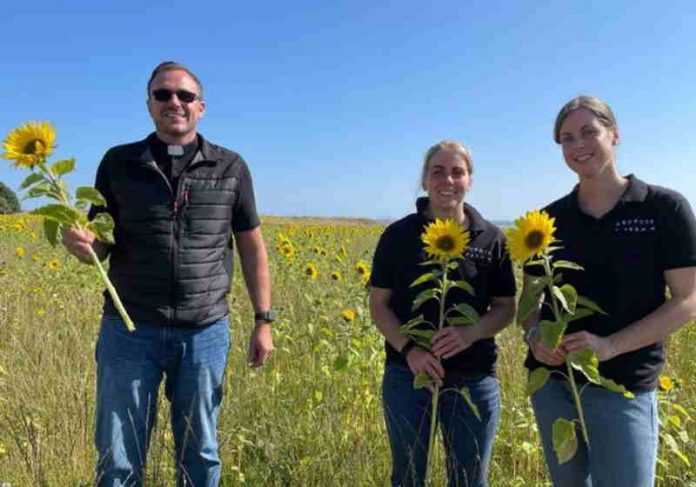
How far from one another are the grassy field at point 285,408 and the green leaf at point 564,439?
40.9 inches

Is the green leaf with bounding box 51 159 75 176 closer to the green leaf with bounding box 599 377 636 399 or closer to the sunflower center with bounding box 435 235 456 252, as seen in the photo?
the sunflower center with bounding box 435 235 456 252

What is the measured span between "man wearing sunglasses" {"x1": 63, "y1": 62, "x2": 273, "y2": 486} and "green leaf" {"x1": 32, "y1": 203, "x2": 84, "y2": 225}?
828 mm

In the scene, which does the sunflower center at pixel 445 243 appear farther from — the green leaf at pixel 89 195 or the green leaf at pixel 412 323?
the green leaf at pixel 89 195

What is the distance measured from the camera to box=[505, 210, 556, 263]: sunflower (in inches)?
77.1

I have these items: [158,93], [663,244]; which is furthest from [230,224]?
[663,244]

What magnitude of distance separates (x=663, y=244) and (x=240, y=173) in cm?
171

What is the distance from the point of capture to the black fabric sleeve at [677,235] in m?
2.00

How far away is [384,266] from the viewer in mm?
2568

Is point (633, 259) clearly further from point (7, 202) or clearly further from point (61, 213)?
point (7, 202)

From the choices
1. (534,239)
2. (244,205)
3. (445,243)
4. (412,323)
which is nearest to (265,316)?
(244,205)

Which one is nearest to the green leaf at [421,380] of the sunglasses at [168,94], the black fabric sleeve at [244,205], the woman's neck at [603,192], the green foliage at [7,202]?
the woman's neck at [603,192]

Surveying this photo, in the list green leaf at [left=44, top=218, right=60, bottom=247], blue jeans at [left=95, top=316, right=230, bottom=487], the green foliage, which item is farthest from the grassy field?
the green foliage

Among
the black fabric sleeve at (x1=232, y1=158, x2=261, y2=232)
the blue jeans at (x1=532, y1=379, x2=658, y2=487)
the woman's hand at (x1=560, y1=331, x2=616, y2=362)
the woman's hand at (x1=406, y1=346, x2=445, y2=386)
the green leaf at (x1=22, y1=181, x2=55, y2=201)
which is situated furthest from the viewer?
the black fabric sleeve at (x1=232, y1=158, x2=261, y2=232)

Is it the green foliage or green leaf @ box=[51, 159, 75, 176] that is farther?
the green foliage
